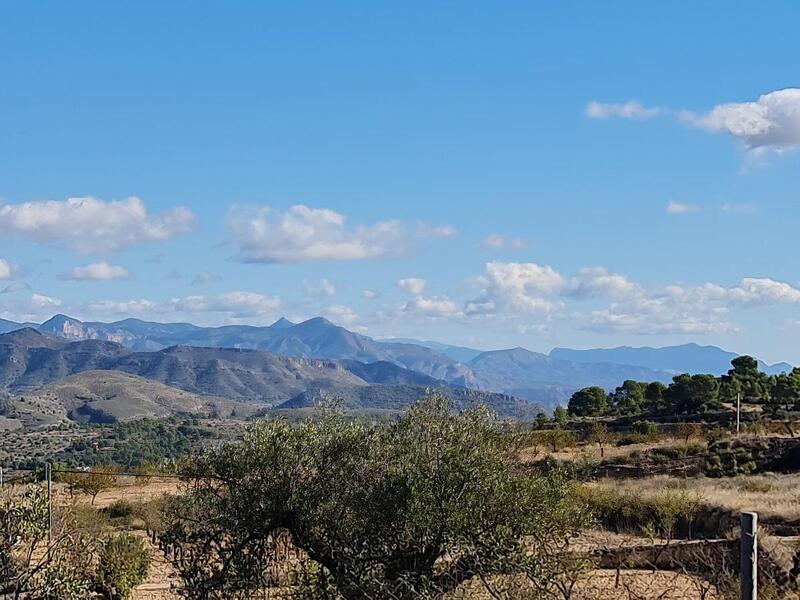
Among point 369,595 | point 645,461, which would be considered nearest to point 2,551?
point 369,595

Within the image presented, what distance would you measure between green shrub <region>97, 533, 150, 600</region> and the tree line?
1689 inches

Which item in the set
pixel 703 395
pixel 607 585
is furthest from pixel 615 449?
pixel 607 585

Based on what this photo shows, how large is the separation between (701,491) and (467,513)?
19.1 m

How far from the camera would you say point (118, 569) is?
19.2 metres

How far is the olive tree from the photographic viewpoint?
12.3 metres

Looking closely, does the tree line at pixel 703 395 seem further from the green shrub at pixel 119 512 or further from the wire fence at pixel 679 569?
the green shrub at pixel 119 512

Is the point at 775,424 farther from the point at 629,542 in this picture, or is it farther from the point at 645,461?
the point at 629,542

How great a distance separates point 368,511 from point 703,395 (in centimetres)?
4934

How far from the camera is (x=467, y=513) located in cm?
1211

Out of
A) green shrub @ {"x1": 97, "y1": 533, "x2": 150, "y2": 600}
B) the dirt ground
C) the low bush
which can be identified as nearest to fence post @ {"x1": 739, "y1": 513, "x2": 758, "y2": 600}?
the dirt ground

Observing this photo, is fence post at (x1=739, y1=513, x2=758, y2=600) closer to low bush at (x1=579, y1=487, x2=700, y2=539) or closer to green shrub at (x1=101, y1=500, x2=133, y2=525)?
low bush at (x1=579, y1=487, x2=700, y2=539)

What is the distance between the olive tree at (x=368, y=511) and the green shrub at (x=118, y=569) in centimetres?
583

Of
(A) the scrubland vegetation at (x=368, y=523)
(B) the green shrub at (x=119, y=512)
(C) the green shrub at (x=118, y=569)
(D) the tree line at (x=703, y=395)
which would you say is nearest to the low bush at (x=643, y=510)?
(A) the scrubland vegetation at (x=368, y=523)

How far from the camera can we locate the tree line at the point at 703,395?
56562mm
